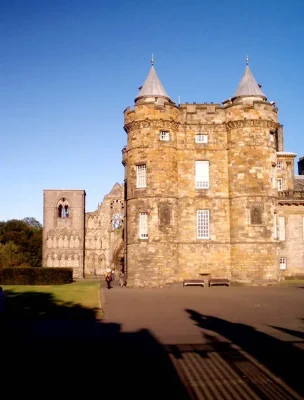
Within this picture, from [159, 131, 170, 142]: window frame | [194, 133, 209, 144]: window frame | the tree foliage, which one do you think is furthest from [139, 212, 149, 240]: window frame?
the tree foliage

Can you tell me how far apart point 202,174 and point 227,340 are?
2407 cm

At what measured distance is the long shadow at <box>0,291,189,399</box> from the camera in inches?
304

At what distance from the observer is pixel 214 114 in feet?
116

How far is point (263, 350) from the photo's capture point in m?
10.6

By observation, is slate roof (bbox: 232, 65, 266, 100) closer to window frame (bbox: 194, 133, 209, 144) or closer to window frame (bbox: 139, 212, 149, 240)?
window frame (bbox: 194, 133, 209, 144)

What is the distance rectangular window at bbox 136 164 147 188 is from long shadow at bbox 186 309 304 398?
20.0 meters

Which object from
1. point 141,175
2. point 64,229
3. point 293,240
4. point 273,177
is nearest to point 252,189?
point 273,177

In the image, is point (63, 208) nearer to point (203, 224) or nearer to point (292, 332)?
point (203, 224)

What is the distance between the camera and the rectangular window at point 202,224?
34.5m

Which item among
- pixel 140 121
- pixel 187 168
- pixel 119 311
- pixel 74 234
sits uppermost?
pixel 140 121

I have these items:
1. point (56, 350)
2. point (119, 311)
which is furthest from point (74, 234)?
point (56, 350)

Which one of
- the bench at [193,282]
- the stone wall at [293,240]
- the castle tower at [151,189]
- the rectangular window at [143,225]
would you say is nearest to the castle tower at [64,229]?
the castle tower at [151,189]

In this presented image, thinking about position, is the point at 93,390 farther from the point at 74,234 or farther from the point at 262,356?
the point at 74,234

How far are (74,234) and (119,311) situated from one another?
141 ft
